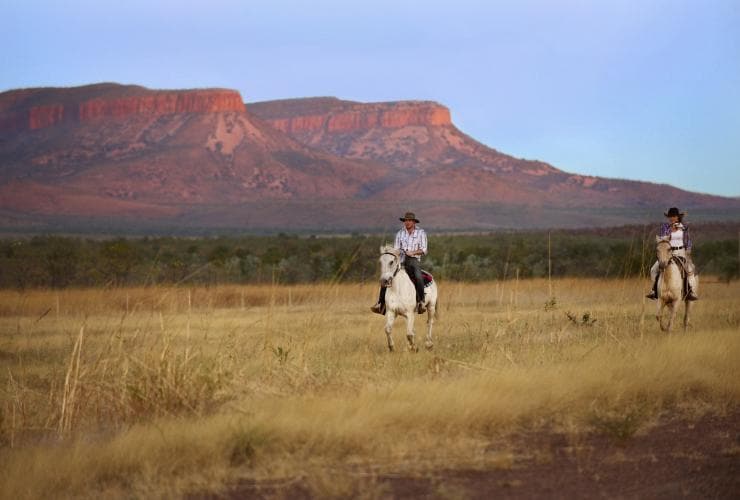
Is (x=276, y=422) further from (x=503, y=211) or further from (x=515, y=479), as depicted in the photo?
(x=503, y=211)

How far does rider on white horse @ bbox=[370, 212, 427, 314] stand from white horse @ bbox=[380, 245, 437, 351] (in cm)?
17

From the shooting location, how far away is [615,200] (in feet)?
645

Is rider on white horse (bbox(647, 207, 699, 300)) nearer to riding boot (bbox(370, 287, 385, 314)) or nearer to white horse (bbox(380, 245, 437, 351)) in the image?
white horse (bbox(380, 245, 437, 351))

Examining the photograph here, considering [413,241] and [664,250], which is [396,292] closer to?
[413,241]

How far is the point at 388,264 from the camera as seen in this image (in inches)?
659

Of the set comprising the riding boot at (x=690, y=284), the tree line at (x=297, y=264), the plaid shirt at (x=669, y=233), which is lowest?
the tree line at (x=297, y=264)

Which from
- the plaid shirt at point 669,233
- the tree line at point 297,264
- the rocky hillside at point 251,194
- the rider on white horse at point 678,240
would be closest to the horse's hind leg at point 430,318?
the rider on white horse at point 678,240

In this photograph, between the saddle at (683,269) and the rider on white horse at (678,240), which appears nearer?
the rider on white horse at (678,240)

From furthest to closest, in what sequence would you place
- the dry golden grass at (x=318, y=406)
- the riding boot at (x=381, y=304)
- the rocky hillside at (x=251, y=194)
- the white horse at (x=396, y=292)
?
the rocky hillside at (x=251, y=194), the riding boot at (x=381, y=304), the white horse at (x=396, y=292), the dry golden grass at (x=318, y=406)

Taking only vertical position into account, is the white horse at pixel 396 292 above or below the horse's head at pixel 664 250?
below

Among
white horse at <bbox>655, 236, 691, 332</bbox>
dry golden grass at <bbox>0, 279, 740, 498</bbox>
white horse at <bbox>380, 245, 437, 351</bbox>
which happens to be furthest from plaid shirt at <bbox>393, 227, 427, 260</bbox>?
white horse at <bbox>655, 236, 691, 332</bbox>

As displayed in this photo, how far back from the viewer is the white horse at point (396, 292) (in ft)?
54.9

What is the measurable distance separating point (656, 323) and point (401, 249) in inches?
219

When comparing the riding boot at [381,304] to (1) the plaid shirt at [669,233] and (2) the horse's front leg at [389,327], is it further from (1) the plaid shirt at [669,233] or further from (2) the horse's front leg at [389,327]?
(1) the plaid shirt at [669,233]
